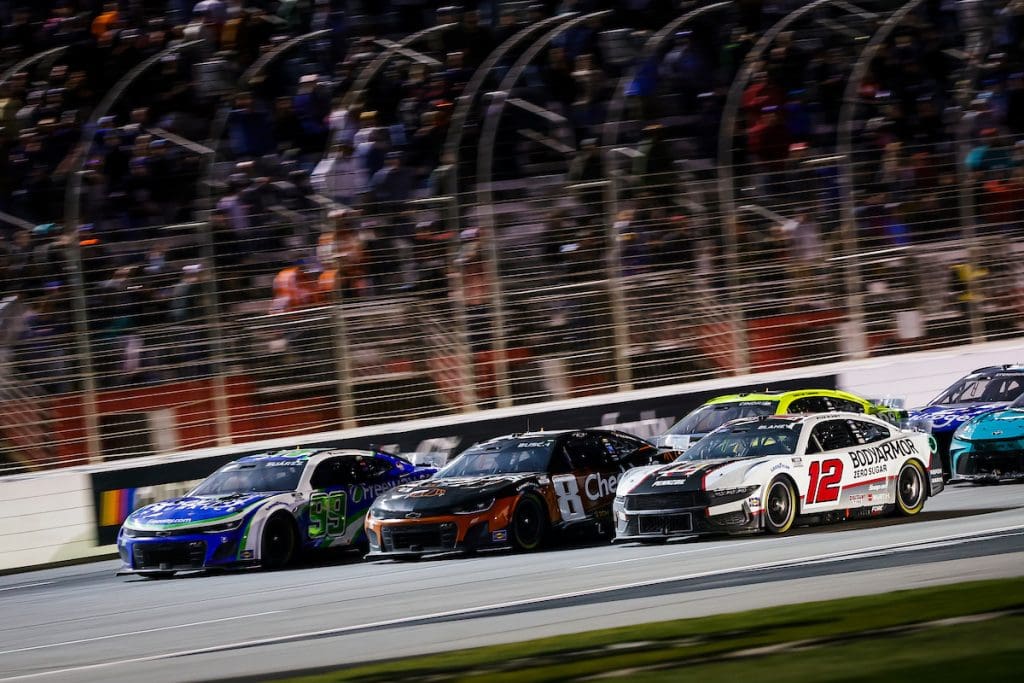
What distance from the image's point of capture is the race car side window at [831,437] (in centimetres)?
1509

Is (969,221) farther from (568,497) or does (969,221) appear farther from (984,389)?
(568,497)

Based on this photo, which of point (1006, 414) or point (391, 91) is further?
point (391, 91)

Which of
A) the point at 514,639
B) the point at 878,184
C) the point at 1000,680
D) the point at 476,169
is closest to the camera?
the point at 1000,680

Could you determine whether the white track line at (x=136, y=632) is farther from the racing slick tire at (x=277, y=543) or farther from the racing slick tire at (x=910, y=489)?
the racing slick tire at (x=910, y=489)

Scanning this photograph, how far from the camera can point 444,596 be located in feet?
39.5

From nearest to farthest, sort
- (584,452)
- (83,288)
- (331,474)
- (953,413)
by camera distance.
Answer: (584,452)
(331,474)
(83,288)
(953,413)

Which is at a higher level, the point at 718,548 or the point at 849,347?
the point at 849,347

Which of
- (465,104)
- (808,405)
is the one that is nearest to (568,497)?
(808,405)

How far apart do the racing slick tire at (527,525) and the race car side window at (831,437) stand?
2650 mm

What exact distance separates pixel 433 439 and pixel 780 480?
6045 mm

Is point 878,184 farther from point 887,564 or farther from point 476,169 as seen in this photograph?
point 887,564

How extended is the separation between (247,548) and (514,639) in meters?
6.60

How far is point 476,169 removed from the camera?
1983 cm

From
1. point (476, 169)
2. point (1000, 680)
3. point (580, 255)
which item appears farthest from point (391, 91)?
point (1000, 680)
